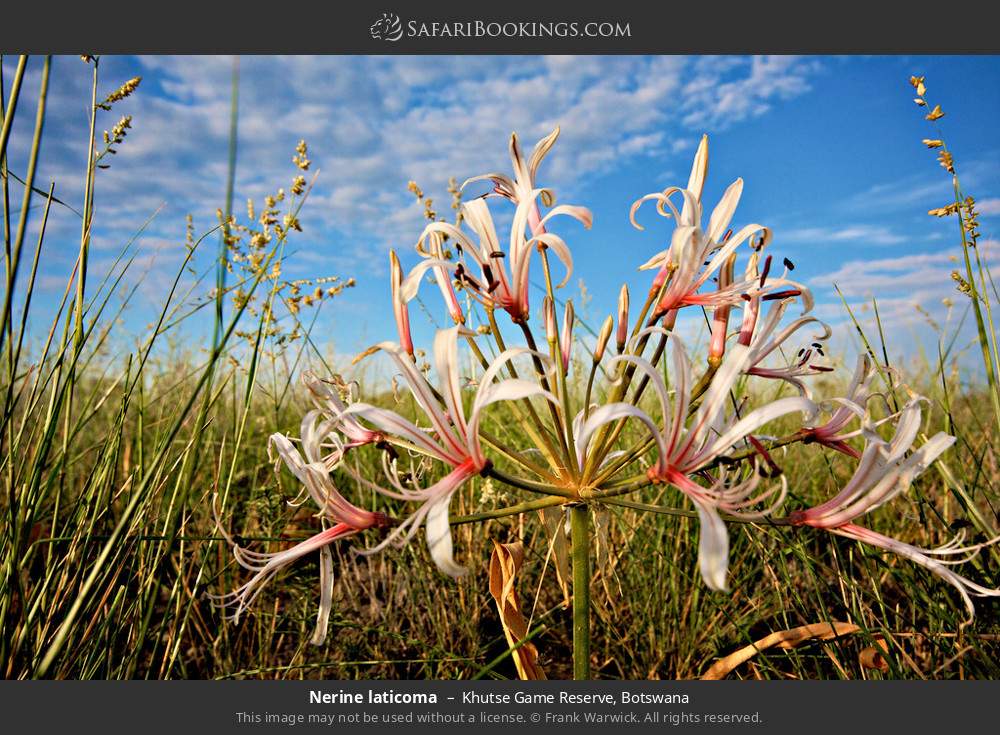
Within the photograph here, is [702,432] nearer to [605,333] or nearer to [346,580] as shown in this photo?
[605,333]

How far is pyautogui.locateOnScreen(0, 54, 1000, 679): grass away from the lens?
1467 millimetres

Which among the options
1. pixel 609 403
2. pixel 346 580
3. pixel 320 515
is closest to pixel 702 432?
pixel 609 403

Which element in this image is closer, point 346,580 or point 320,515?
point 320,515

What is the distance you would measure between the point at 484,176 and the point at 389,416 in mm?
605
